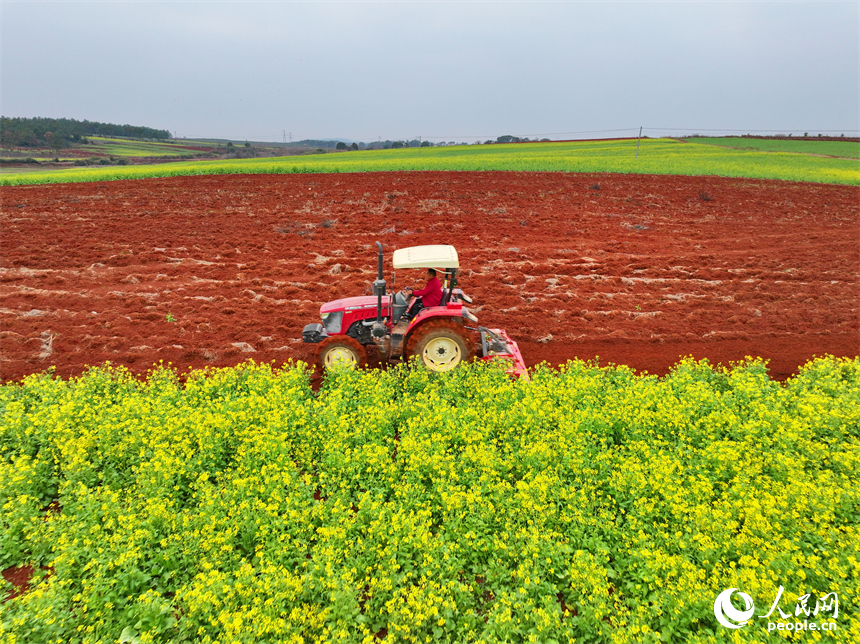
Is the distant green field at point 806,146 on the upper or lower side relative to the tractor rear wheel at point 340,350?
upper

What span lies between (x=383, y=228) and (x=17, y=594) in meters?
15.0

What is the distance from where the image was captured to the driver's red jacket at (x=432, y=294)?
286 inches

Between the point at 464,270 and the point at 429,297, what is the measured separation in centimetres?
616

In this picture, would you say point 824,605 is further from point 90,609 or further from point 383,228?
point 383,228

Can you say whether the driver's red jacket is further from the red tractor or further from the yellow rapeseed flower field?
the yellow rapeseed flower field

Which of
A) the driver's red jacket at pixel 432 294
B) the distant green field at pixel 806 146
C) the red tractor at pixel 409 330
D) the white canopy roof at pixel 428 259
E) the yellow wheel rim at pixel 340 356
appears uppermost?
the distant green field at pixel 806 146

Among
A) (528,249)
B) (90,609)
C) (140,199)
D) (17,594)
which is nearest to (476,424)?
(90,609)

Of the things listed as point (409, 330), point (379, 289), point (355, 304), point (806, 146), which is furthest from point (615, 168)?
point (806, 146)

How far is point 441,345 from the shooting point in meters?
7.22

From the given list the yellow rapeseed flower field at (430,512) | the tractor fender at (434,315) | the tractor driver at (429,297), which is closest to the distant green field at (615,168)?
the tractor driver at (429,297)

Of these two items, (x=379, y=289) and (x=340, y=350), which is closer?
(x=379, y=289)

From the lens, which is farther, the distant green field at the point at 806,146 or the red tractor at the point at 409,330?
the distant green field at the point at 806,146

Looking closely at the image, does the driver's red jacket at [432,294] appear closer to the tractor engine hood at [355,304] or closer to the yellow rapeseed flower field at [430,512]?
the tractor engine hood at [355,304]

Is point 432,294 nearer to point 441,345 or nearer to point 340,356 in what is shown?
point 441,345
